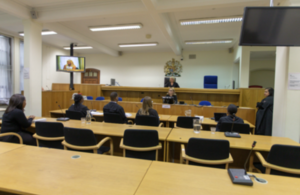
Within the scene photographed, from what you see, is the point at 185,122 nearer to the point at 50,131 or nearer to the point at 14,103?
the point at 50,131

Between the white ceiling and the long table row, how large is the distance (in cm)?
329

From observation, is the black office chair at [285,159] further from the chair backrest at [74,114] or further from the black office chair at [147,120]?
the chair backrest at [74,114]

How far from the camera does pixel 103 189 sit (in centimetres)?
100

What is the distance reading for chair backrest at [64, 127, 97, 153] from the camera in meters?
1.87

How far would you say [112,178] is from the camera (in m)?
1.12

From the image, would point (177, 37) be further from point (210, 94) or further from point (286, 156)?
point (286, 156)

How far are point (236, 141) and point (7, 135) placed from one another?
2.99 m

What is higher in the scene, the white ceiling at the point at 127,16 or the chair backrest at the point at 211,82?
the white ceiling at the point at 127,16

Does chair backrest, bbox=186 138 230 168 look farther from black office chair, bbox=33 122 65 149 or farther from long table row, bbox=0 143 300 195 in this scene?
black office chair, bbox=33 122 65 149

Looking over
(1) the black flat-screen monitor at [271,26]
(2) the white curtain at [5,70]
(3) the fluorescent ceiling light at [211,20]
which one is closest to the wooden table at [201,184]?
(1) the black flat-screen monitor at [271,26]

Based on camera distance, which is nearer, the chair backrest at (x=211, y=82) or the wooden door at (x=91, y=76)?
the chair backrest at (x=211, y=82)

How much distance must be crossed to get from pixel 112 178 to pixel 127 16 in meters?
4.73

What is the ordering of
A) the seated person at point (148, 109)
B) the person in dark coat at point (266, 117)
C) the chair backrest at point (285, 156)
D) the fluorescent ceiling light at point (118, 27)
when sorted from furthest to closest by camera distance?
the fluorescent ceiling light at point (118, 27) → the person in dark coat at point (266, 117) → the seated person at point (148, 109) → the chair backrest at point (285, 156)

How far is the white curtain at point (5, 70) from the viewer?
21.4ft
